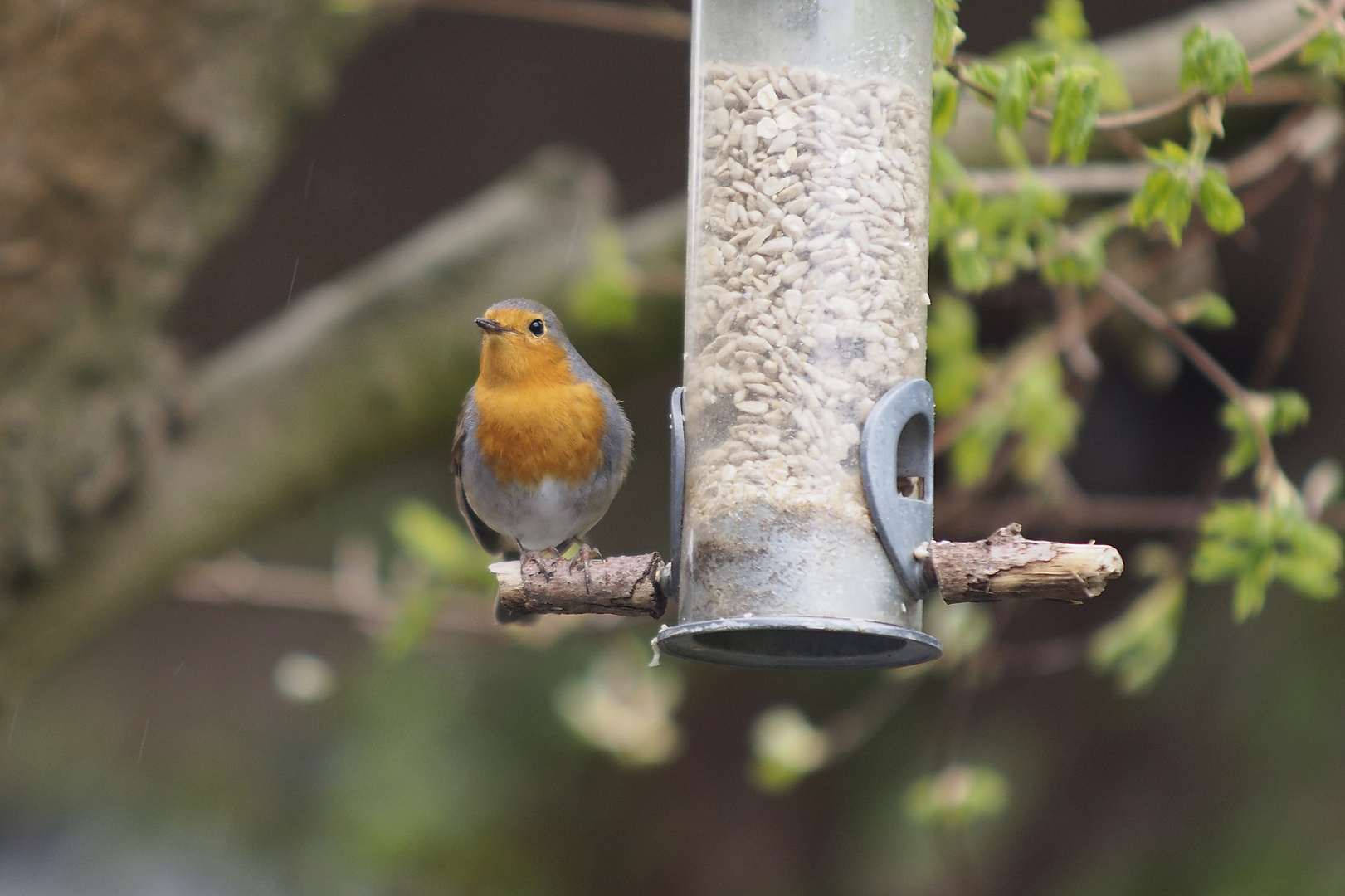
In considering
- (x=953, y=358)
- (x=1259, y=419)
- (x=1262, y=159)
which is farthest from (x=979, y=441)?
(x=1262, y=159)

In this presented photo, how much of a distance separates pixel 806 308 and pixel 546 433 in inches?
38.3

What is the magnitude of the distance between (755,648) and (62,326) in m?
3.08

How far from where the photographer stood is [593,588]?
2.86m

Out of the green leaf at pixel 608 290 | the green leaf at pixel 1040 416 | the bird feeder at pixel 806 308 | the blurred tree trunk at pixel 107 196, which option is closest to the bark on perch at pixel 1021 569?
the bird feeder at pixel 806 308

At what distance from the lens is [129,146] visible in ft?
16.8

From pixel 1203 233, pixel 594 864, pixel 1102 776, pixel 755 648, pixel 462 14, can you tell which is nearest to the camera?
pixel 755 648

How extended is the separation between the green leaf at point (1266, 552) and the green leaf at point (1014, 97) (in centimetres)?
118

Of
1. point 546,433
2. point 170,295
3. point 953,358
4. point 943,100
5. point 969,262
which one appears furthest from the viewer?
point 170,295

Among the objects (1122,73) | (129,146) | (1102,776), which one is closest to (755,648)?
(1122,73)

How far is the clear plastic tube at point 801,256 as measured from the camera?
311cm

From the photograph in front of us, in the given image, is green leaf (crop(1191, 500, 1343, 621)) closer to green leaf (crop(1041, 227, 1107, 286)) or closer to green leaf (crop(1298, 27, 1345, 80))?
green leaf (crop(1041, 227, 1107, 286))

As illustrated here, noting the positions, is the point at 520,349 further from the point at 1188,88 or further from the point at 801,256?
the point at 1188,88

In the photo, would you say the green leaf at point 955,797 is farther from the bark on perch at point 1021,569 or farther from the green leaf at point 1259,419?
the bark on perch at point 1021,569

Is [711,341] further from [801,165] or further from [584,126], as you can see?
[584,126]
